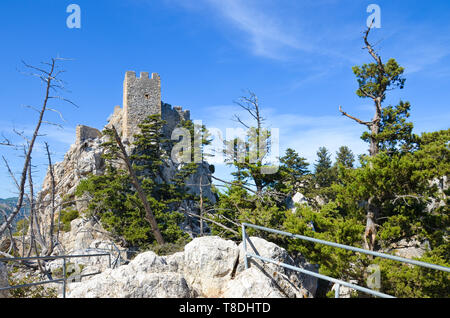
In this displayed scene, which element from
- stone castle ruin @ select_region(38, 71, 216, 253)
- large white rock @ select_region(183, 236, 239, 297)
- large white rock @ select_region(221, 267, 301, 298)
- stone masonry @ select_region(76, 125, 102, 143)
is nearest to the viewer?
large white rock @ select_region(221, 267, 301, 298)

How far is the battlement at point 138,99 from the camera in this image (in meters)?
29.4

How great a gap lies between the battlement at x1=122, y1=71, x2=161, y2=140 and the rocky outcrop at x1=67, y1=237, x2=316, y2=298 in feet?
85.1

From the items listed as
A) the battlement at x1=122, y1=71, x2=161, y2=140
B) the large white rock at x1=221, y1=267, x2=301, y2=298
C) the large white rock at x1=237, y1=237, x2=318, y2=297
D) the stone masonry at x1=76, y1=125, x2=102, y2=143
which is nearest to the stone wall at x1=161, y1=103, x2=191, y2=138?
the battlement at x1=122, y1=71, x2=161, y2=140

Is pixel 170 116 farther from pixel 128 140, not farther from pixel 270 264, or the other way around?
pixel 270 264

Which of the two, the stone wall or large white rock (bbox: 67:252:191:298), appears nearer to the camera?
large white rock (bbox: 67:252:191:298)

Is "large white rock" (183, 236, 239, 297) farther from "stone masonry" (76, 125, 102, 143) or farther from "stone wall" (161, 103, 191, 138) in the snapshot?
"stone masonry" (76, 125, 102, 143)

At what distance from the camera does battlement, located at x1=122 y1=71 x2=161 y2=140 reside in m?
29.4

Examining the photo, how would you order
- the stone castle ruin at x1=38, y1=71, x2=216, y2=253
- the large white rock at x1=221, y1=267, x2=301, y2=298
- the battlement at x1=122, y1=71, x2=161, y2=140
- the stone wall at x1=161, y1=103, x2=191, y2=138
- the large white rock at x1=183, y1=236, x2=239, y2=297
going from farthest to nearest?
the stone wall at x1=161, y1=103, x2=191, y2=138
the battlement at x1=122, y1=71, x2=161, y2=140
the stone castle ruin at x1=38, y1=71, x2=216, y2=253
the large white rock at x1=183, y1=236, x2=239, y2=297
the large white rock at x1=221, y1=267, x2=301, y2=298

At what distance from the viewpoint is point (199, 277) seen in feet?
13.8

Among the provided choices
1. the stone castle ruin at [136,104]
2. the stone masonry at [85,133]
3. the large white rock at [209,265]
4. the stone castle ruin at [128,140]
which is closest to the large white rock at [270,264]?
the large white rock at [209,265]

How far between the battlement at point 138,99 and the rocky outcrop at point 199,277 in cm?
2593

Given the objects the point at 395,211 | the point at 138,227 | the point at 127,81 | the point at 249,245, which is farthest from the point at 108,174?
the point at 249,245

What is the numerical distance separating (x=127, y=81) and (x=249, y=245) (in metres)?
28.1

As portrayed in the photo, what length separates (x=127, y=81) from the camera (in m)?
29.8
